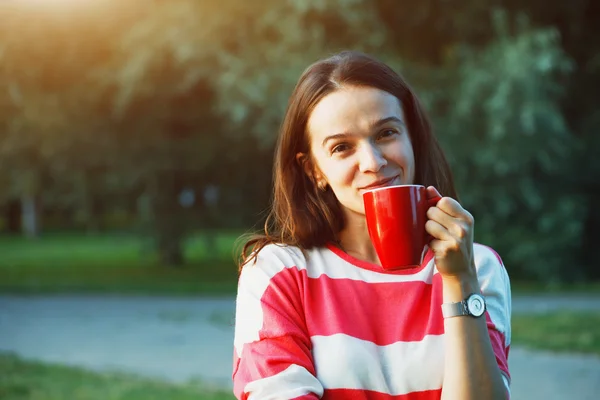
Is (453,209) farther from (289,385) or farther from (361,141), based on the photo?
(289,385)

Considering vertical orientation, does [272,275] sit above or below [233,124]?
below

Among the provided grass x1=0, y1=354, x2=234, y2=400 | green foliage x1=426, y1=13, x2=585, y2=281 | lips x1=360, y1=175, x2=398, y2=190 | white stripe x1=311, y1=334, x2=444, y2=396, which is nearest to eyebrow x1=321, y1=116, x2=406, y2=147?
lips x1=360, y1=175, x2=398, y2=190

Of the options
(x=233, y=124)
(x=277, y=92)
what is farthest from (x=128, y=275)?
(x=277, y=92)

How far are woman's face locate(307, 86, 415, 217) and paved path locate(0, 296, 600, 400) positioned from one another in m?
4.46

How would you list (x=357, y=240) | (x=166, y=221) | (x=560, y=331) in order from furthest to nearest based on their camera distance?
(x=166, y=221), (x=560, y=331), (x=357, y=240)

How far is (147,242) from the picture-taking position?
49.6 feet

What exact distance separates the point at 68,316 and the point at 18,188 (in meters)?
7.07

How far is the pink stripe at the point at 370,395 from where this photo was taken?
170cm

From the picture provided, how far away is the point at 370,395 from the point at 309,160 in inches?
24.3

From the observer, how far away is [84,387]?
626 cm

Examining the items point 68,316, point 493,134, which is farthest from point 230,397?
point 493,134

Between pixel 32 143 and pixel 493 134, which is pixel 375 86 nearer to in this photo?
pixel 493 134

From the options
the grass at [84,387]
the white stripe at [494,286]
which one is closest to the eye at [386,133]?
the white stripe at [494,286]

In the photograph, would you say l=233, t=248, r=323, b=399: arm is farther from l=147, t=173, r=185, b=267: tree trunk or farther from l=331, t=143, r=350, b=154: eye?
l=147, t=173, r=185, b=267: tree trunk
